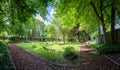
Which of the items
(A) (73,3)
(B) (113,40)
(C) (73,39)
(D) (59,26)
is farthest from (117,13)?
(C) (73,39)

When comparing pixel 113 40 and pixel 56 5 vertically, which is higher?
pixel 56 5

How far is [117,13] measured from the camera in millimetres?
20406

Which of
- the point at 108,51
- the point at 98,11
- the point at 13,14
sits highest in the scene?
the point at 98,11

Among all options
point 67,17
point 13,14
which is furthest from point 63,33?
point 13,14

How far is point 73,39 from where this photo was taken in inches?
2232

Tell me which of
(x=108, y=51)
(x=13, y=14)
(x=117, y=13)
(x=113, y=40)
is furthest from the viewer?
(x=117, y=13)

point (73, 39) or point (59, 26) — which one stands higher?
point (59, 26)

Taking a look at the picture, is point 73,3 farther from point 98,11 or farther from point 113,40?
point 113,40

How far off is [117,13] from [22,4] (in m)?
14.3

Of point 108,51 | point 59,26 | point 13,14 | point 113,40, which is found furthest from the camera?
point 59,26

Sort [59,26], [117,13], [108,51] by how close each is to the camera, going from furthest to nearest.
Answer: [59,26], [117,13], [108,51]

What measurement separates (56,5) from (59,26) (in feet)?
92.7

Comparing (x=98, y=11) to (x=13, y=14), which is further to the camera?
(x=98, y=11)

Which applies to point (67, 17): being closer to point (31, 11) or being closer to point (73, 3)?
point (73, 3)
